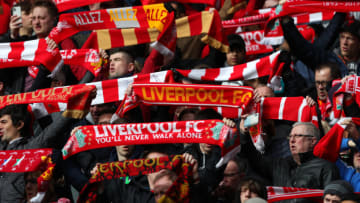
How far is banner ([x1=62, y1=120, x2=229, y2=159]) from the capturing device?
898cm

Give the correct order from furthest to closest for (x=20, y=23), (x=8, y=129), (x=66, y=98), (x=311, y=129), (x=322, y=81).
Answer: (x=20, y=23)
(x=322, y=81)
(x=8, y=129)
(x=66, y=98)
(x=311, y=129)

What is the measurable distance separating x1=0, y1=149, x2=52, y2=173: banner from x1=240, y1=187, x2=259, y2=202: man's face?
1998 mm

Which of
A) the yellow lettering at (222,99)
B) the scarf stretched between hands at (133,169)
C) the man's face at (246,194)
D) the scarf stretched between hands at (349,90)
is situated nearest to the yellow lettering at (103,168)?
the scarf stretched between hands at (133,169)

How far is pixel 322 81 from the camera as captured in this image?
1042cm

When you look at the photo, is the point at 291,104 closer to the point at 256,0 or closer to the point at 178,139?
the point at 178,139

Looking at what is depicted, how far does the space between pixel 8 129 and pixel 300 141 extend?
3054 millimetres

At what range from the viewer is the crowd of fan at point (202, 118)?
343 inches

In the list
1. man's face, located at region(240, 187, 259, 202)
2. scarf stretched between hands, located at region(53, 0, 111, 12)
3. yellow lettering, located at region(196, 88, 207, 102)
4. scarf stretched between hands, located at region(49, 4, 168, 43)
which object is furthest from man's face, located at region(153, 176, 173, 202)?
scarf stretched between hands, located at region(53, 0, 111, 12)

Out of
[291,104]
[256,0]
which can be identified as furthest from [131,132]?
[256,0]

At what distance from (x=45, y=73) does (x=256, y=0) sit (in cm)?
330

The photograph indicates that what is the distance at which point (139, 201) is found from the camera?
863cm

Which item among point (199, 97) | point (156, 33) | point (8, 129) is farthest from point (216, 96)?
point (8, 129)

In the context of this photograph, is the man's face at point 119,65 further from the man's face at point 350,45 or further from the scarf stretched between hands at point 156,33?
the man's face at point 350,45

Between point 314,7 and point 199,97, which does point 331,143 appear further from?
point 314,7
